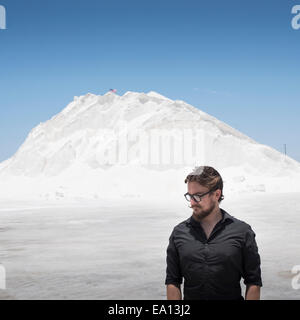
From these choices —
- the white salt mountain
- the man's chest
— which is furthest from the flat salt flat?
the white salt mountain

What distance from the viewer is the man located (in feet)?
9.80

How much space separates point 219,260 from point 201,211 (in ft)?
A: 1.03

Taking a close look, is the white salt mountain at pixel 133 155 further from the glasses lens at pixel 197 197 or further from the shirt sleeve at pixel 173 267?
the glasses lens at pixel 197 197

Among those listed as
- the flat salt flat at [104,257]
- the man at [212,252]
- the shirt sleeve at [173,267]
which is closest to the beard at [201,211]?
the man at [212,252]

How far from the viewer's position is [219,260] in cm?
299

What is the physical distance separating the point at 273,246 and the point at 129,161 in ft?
136

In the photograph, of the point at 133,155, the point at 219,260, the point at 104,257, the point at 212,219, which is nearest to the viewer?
the point at 219,260

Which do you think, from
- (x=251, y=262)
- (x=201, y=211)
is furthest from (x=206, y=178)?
(x=251, y=262)

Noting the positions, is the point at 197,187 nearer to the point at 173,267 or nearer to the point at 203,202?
the point at 203,202

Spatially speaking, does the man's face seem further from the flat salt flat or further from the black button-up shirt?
the flat salt flat

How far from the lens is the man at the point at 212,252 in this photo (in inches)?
118

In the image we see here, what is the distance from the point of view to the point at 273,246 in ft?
39.9

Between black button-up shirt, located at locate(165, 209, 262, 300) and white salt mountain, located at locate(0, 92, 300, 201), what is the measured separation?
119 feet
